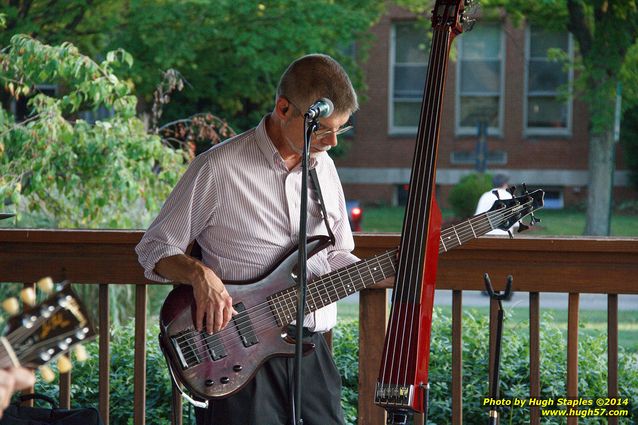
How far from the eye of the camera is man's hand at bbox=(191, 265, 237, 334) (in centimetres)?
275

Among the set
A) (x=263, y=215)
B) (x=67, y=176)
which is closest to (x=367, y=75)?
(x=67, y=176)

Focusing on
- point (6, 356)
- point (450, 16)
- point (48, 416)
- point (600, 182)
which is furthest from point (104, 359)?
point (600, 182)

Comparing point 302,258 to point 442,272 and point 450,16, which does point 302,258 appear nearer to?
point 450,16

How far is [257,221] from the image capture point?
2.88 meters

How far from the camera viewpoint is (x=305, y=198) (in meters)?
2.59

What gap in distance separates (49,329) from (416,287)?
0.88 m

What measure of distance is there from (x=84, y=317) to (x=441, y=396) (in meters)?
2.49

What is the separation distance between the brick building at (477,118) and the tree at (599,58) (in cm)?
334

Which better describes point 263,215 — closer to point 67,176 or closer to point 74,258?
point 74,258

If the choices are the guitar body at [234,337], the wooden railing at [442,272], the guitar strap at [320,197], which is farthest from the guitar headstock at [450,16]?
the wooden railing at [442,272]

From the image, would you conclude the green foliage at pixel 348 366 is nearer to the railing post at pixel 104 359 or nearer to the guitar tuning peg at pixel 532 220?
the railing post at pixel 104 359

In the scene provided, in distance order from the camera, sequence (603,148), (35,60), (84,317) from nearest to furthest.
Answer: (84,317), (35,60), (603,148)

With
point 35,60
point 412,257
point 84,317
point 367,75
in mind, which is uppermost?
point 367,75

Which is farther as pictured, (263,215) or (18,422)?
(18,422)
